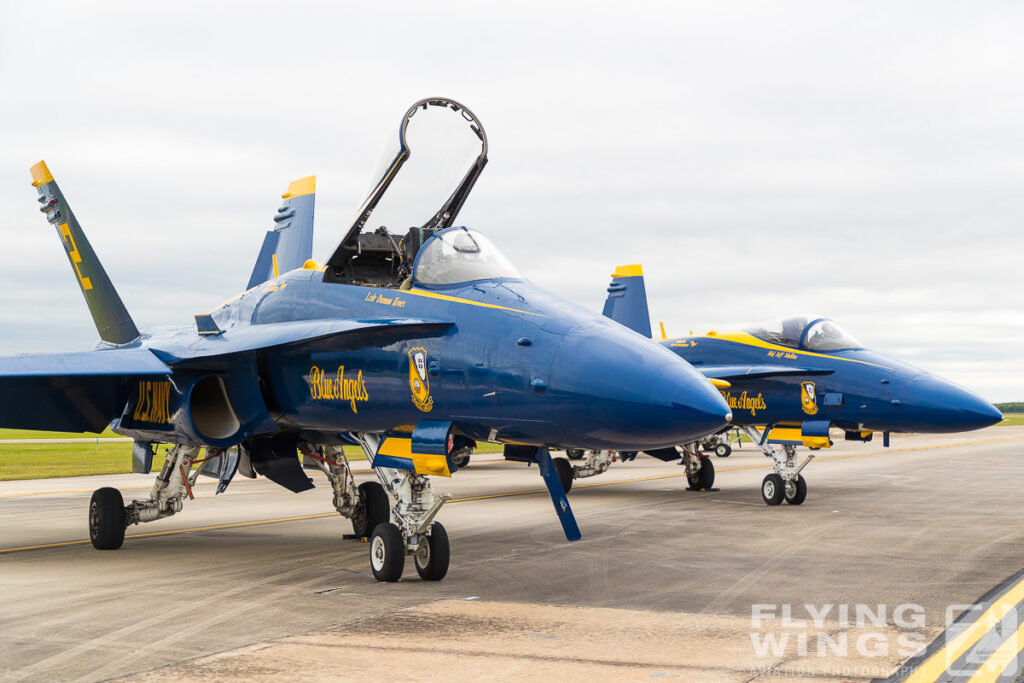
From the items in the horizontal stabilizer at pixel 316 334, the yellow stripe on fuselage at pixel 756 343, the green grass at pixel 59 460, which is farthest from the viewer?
the green grass at pixel 59 460

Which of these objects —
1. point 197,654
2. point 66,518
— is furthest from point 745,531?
point 66,518

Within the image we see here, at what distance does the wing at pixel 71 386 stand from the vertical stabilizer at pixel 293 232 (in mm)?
3749

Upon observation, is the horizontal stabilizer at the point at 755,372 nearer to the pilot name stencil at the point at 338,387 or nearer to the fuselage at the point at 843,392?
the fuselage at the point at 843,392

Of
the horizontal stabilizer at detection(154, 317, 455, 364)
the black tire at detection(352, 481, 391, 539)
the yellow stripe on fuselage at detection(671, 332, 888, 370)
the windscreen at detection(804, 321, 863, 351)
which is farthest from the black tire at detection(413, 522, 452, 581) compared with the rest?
the windscreen at detection(804, 321, 863, 351)

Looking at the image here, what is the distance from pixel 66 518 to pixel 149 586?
22.1ft

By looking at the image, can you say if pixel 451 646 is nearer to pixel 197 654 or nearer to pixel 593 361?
pixel 197 654

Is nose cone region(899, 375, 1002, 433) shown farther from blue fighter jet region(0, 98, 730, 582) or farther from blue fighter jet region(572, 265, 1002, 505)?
blue fighter jet region(0, 98, 730, 582)

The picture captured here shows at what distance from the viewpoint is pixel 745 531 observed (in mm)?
11977

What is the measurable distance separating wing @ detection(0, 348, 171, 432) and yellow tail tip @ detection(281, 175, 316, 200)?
15.7 feet

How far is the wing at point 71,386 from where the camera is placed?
926 cm

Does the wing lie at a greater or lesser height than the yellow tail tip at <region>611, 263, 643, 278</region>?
lesser

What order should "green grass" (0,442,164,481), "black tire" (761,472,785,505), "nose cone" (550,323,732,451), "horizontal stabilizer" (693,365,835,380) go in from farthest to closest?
"green grass" (0,442,164,481) → "black tire" (761,472,785,505) → "horizontal stabilizer" (693,365,835,380) → "nose cone" (550,323,732,451)

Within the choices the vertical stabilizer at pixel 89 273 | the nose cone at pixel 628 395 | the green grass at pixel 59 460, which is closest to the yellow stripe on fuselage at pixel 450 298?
the nose cone at pixel 628 395

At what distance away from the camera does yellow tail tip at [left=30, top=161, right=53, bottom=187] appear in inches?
503
